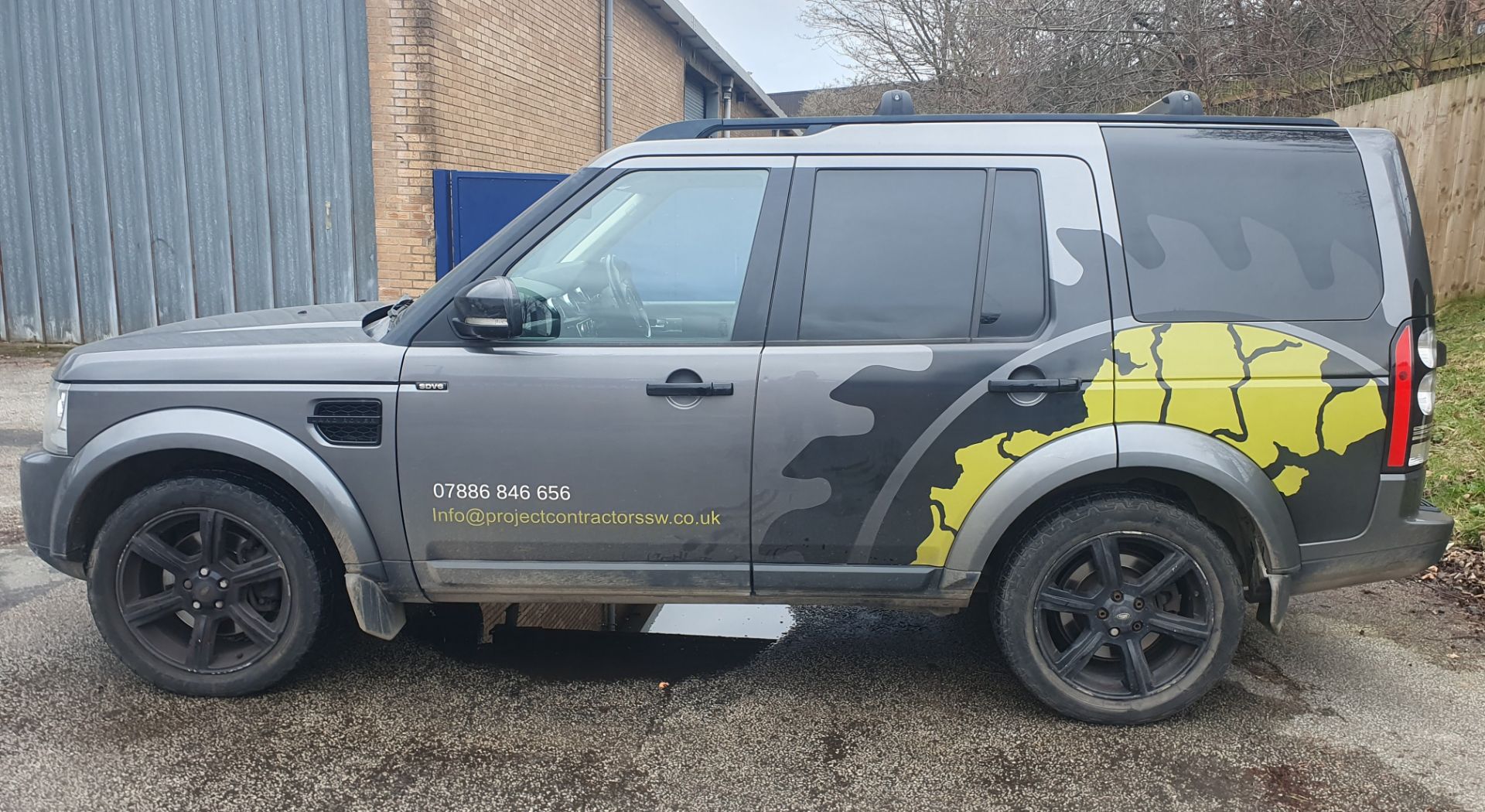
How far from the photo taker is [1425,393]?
121 inches

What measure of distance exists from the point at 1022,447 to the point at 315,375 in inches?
90.8

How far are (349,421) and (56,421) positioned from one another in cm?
105

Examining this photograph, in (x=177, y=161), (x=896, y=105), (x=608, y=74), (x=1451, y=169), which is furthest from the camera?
(x=608, y=74)

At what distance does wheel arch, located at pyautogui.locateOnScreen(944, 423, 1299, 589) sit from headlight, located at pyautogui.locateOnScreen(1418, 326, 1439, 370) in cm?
61

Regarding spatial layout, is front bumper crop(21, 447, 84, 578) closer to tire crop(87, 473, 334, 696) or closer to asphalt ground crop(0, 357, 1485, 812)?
tire crop(87, 473, 334, 696)

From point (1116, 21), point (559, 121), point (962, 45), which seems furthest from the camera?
point (962, 45)

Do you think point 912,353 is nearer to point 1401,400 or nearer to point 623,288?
point 623,288

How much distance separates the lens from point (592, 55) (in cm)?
1412

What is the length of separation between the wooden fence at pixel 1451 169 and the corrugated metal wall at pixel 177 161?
10.6 metres

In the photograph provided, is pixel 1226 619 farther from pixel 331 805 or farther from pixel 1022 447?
pixel 331 805

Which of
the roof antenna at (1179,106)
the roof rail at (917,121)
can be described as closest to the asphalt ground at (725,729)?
the roof rail at (917,121)

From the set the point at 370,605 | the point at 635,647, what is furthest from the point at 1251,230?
the point at 370,605

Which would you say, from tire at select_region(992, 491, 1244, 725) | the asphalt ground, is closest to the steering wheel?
the asphalt ground

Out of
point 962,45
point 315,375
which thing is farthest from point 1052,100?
point 315,375
